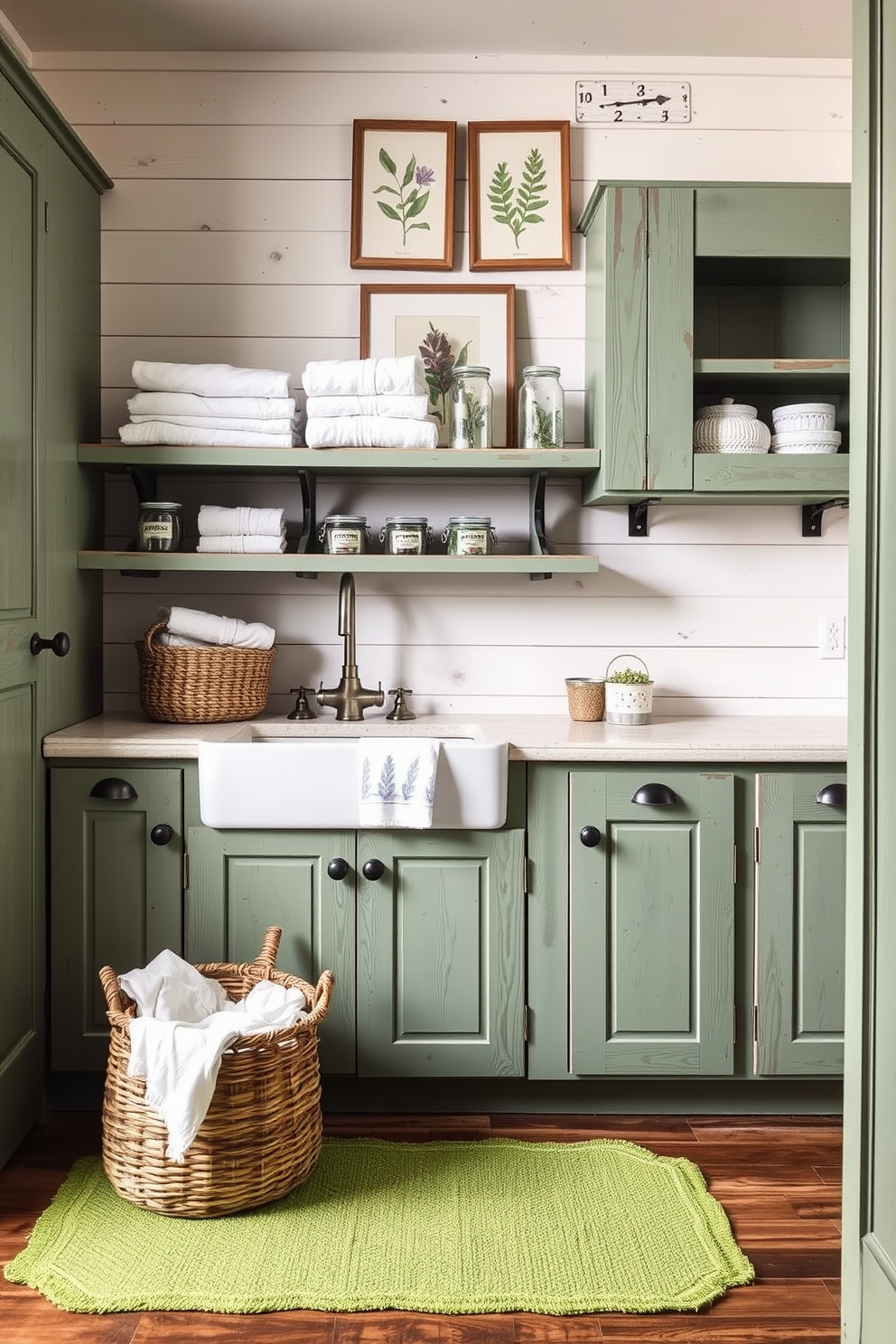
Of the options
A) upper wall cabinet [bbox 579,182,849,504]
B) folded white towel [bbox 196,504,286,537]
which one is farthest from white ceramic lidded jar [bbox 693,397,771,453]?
folded white towel [bbox 196,504,286,537]

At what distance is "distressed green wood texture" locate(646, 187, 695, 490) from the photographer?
2488mm

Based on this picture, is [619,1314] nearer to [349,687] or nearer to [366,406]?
[349,687]

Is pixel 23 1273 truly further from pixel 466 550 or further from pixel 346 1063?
pixel 466 550

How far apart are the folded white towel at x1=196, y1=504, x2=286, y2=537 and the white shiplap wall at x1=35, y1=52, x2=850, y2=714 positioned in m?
0.22

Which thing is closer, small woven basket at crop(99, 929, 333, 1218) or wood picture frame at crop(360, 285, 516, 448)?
small woven basket at crop(99, 929, 333, 1218)

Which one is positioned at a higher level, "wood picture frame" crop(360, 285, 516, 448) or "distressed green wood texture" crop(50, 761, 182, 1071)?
"wood picture frame" crop(360, 285, 516, 448)

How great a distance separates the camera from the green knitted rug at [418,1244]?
1.76 metres

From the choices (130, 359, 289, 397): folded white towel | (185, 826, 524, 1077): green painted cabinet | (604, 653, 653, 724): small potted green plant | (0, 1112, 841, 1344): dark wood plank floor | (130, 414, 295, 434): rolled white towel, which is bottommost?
(0, 1112, 841, 1344): dark wood plank floor

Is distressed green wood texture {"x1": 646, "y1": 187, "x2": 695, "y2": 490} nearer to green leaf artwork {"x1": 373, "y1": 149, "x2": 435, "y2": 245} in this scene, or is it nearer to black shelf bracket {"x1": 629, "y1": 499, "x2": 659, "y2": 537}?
black shelf bracket {"x1": 629, "y1": 499, "x2": 659, "y2": 537}

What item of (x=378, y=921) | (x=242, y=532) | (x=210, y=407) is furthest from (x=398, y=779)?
(x=210, y=407)

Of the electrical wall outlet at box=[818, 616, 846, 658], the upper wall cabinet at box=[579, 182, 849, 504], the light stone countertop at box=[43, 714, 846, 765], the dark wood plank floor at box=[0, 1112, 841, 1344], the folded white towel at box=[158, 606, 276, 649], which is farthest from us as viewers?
the electrical wall outlet at box=[818, 616, 846, 658]

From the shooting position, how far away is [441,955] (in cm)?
235

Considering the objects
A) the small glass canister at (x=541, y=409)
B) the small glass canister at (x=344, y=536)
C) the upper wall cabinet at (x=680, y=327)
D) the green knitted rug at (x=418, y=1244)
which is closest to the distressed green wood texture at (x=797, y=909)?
the green knitted rug at (x=418, y=1244)

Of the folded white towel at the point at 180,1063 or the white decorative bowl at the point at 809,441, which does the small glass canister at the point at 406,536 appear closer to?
the white decorative bowl at the point at 809,441
